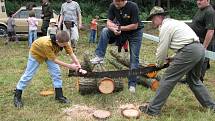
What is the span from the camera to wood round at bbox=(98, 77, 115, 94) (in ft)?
25.2

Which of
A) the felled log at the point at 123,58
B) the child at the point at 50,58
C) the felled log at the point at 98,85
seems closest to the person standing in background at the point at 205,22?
the felled log at the point at 98,85

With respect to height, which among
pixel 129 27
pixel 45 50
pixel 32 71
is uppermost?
pixel 129 27

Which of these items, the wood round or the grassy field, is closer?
the grassy field

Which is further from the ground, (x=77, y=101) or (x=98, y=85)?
(x=98, y=85)

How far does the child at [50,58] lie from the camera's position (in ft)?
22.4

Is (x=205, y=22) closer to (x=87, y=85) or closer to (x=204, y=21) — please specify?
(x=204, y=21)

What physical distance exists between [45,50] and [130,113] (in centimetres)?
178

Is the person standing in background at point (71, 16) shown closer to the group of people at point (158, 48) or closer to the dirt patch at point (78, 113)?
the group of people at point (158, 48)

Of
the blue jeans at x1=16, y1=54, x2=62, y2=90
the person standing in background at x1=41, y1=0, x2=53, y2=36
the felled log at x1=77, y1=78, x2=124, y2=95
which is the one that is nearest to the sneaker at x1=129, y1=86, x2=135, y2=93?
the felled log at x1=77, y1=78, x2=124, y2=95

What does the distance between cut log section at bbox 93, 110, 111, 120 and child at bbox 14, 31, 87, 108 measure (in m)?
0.73

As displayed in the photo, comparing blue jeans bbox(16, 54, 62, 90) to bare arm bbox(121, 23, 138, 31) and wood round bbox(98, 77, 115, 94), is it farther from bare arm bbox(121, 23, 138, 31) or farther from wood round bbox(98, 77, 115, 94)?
bare arm bbox(121, 23, 138, 31)

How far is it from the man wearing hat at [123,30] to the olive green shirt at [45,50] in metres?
0.95

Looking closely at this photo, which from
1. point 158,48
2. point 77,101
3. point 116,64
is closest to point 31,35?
point 116,64

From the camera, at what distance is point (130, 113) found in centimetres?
671
